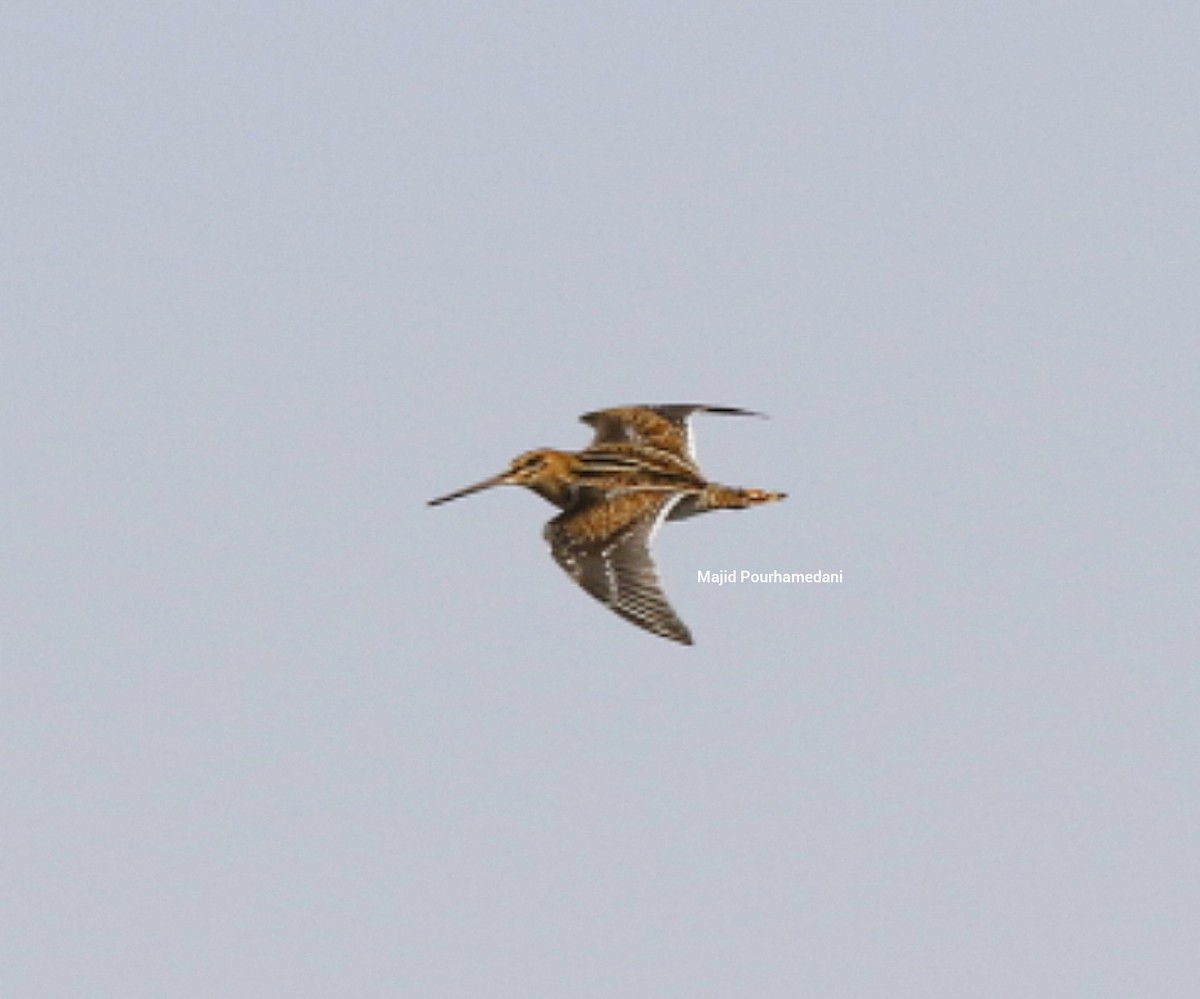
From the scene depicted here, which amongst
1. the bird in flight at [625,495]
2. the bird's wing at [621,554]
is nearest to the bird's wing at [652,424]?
the bird in flight at [625,495]

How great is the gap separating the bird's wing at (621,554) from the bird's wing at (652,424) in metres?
1.72

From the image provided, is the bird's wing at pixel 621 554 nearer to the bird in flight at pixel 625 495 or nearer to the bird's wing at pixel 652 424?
the bird in flight at pixel 625 495

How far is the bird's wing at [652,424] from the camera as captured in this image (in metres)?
19.7

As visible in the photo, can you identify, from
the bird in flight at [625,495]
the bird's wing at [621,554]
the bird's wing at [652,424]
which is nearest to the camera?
the bird's wing at [621,554]

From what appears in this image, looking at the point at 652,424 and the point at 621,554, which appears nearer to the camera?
the point at 621,554

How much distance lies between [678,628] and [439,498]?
132 inches

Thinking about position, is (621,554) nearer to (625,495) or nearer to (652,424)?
(625,495)

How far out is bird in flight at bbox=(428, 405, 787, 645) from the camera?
1677 cm

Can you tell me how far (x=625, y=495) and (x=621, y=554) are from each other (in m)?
0.97

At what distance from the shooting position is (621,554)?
17109 mm

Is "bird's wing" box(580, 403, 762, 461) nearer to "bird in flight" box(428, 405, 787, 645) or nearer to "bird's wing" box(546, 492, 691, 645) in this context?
"bird in flight" box(428, 405, 787, 645)

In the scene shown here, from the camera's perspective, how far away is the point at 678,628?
53.4ft

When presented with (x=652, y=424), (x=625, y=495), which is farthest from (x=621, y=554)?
(x=652, y=424)

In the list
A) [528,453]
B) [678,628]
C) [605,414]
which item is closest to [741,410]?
[605,414]
